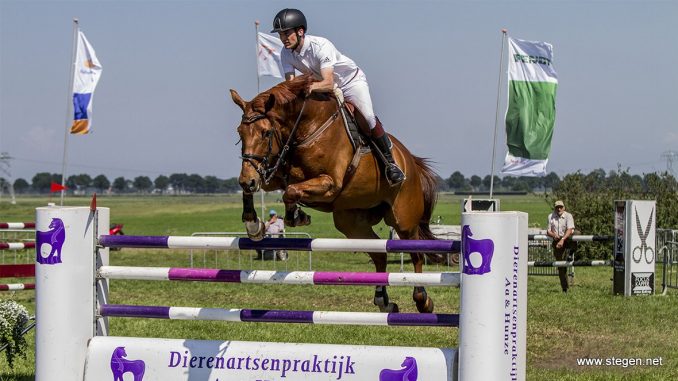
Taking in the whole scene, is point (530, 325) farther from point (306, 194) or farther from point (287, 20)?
point (287, 20)

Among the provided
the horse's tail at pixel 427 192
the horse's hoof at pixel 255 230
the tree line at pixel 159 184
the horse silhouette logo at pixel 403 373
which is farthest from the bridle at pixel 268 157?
the tree line at pixel 159 184

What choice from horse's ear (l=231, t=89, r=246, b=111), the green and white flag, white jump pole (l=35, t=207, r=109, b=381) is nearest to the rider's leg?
horse's ear (l=231, t=89, r=246, b=111)

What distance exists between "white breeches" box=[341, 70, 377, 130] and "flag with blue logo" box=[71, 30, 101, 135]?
1299 cm

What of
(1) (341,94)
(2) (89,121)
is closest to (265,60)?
(2) (89,121)

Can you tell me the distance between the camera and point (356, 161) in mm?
6336

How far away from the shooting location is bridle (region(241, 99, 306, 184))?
5223 millimetres

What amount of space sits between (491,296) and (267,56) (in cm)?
1382

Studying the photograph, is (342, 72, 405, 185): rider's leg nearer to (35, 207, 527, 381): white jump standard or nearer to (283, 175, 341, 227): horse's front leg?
(283, 175, 341, 227): horse's front leg

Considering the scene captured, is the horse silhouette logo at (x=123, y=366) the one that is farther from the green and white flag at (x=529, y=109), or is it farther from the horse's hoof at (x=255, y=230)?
the green and white flag at (x=529, y=109)

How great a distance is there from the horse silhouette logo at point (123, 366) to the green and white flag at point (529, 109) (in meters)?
11.9

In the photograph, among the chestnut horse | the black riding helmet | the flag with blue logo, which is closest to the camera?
the chestnut horse

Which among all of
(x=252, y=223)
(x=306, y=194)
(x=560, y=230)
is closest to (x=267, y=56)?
(x=560, y=230)

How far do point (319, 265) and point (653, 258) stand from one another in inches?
342

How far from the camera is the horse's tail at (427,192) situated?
7.52 metres
